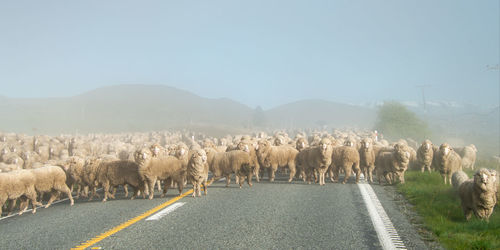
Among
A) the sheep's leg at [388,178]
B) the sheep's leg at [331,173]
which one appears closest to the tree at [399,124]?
the sheep's leg at [331,173]

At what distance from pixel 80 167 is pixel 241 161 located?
16.2 ft

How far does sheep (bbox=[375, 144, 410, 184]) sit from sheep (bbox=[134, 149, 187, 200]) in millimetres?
6626

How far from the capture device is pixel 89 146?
92.2ft

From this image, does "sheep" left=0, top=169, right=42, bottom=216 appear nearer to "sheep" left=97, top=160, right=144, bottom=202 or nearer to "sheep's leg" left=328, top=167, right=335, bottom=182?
"sheep" left=97, top=160, right=144, bottom=202

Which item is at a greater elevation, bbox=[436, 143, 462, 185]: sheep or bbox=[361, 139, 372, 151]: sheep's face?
bbox=[361, 139, 372, 151]: sheep's face

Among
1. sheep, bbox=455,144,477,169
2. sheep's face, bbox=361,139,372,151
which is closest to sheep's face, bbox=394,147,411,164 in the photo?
sheep's face, bbox=361,139,372,151

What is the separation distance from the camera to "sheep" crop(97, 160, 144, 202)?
1081 centimetres

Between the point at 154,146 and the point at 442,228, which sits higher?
the point at 154,146

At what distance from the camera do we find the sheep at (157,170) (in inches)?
419

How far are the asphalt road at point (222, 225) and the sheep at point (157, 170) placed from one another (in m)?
0.89

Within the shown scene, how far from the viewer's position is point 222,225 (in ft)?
21.5

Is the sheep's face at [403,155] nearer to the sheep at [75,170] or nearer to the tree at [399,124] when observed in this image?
the sheep at [75,170]

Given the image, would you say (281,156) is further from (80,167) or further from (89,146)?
(89,146)

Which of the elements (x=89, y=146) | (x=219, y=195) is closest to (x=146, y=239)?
(x=219, y=195)
